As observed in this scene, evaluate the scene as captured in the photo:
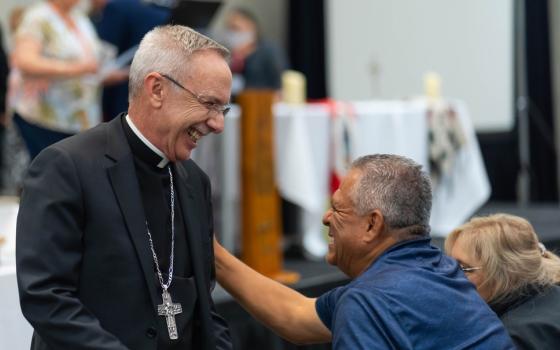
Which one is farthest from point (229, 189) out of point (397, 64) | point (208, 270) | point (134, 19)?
point (397, 64)

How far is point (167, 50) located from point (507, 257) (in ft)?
3.24

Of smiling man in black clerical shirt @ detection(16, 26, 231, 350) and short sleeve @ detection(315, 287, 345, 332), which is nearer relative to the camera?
smiling man in black clerical shirt @ detection(16, 26, 231, 350)

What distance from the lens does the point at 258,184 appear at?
4.56 m

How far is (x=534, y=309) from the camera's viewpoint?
2.24 meters

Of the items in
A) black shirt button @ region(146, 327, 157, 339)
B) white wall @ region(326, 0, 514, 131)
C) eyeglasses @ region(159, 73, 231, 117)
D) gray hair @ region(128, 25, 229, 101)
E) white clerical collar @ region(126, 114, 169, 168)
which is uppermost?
gray hair @ region(128, 25, 229, 101)

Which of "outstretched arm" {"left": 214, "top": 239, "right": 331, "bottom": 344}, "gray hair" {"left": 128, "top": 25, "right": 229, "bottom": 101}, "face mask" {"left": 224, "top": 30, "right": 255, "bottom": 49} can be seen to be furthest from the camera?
"face mask" {"left": 224, "top": 30, "right": 255, "bottom": 49}

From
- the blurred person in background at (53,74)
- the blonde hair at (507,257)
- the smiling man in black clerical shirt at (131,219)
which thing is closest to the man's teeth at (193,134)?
the smiling man in black clerical shirt at (131,219)

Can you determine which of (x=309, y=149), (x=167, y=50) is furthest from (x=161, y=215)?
(x=309, y=149)

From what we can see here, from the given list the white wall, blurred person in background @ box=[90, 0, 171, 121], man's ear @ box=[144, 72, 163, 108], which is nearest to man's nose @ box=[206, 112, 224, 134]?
man's ear @ box=[144, 72, 163, 108]

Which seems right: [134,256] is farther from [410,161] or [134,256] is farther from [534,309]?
[534,309]

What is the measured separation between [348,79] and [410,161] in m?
7.70

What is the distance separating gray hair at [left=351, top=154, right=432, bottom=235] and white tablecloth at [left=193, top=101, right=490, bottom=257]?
2.87m

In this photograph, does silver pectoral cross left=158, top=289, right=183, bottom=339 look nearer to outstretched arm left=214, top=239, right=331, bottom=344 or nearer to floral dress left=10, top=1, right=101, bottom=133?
outstretched arm left=214, top=239, right=331, bottom=344

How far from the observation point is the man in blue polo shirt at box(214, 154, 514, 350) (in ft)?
5.85
